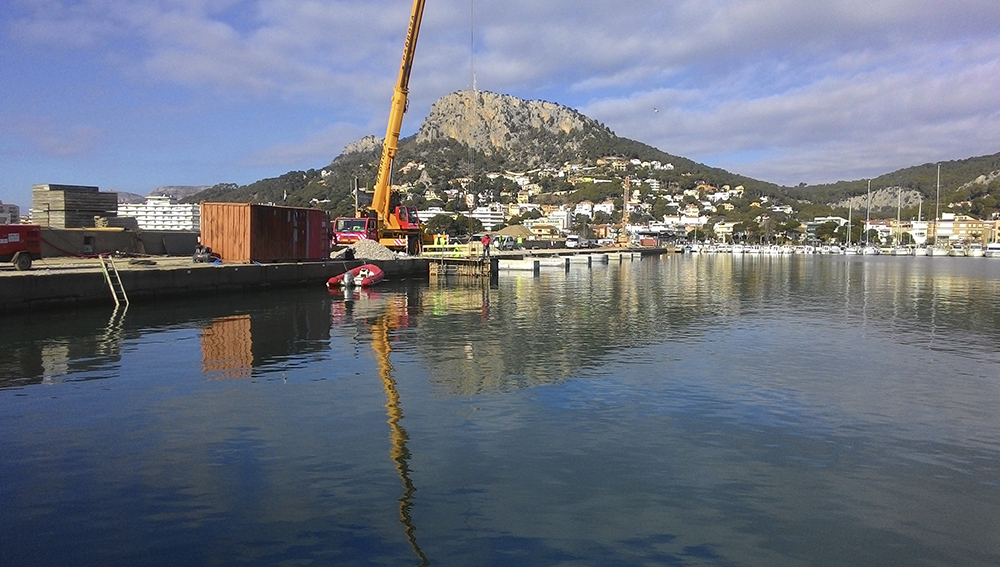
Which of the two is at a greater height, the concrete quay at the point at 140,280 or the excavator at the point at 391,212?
the excavator at the point at 391,212

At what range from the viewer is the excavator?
48.8 metres

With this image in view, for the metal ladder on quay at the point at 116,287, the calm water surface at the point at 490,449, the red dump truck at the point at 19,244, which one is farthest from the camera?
the metal ladder on quay at the point at 116,287

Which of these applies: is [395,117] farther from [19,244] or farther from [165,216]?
[165,216]

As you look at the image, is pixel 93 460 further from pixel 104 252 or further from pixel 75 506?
pixel 104 252

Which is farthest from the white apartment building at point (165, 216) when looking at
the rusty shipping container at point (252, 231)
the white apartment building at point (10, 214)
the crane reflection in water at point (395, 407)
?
the crane reflection in water at point (395, 407)

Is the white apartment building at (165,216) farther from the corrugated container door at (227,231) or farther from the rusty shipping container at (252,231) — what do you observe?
the corrugated container door at (227,231)

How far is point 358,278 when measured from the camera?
136ft

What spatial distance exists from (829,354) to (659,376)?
6872mm

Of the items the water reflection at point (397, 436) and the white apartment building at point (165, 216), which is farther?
the white apartment building at point (165, 216)

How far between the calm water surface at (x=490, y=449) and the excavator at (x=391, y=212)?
1181 inches

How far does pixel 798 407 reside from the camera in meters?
13.5

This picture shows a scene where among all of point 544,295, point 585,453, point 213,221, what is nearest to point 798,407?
point 585,453

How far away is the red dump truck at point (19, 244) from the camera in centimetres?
2631

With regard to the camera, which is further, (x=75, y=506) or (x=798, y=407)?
(x=798, y=407)
